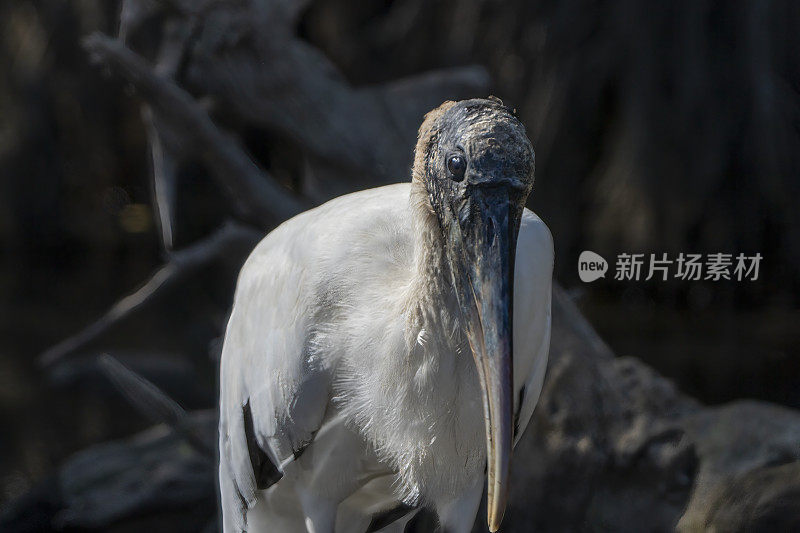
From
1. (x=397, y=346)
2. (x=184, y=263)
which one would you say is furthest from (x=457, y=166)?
(x=184, y=263)

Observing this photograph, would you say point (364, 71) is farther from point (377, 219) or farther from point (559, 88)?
point (377, 219)

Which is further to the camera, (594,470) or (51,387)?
(51,387)

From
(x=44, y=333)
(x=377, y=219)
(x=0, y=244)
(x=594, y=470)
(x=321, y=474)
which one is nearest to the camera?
(x=377, y=219)

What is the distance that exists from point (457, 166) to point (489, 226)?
0.09 m

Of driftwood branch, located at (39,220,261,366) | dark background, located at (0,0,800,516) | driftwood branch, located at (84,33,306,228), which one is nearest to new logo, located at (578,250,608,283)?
dark background, located at (0,0,800,516)

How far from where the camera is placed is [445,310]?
4.38ft

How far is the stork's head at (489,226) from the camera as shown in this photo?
119 centimetres

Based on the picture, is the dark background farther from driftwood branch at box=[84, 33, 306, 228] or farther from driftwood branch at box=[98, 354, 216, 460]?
→ driftwood branch at box=[98, 354, 216, 460]

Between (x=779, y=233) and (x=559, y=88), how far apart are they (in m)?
0.99

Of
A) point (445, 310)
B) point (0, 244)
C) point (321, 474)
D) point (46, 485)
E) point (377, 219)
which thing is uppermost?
point (0, 244)

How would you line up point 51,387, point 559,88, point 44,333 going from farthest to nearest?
point 44,333 → point 51,387 → point 559,88

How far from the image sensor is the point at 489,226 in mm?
1197

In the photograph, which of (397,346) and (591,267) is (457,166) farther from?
(591,267)

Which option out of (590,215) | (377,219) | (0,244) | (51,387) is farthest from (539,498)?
(0,244)
